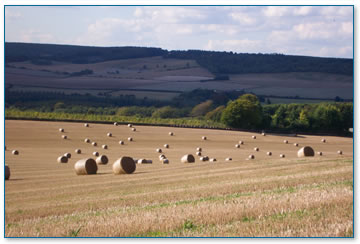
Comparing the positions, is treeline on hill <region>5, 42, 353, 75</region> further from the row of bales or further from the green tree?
the green tree

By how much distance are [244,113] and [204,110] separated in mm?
9964

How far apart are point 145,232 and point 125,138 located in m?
41.1

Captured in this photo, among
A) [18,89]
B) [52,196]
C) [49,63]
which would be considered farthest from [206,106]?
[52,196]

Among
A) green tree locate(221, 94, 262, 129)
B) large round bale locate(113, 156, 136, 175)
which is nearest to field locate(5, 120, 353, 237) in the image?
large round bale locate(113, 156, 136, 175)

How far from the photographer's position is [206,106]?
182 feet

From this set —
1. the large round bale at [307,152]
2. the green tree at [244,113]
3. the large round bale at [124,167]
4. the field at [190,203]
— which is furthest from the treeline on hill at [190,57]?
the green tree at [244,113]

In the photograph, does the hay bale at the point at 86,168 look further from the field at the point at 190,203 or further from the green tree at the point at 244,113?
the green tree at the point at 244,113

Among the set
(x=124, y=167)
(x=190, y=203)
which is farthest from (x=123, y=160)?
(x=190, y=203)

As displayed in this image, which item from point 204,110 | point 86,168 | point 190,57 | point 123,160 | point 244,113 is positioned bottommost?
point 86,168

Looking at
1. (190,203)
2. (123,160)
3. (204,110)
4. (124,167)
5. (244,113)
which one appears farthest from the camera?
(204,110)

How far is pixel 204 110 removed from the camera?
54938 millimetres

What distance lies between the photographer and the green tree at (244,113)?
40.8 meters

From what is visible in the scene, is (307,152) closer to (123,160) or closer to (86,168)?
(123,160)

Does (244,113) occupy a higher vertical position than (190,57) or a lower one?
lower
